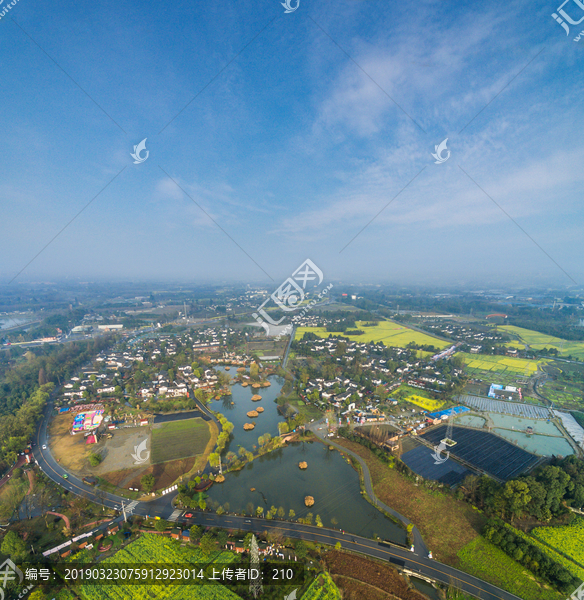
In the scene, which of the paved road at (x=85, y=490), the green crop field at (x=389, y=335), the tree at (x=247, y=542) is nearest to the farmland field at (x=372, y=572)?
the tree at (x=247, y=542)

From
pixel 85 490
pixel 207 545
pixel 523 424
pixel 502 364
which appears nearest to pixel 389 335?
pixel 502 364

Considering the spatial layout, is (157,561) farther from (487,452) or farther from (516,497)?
(487,452)

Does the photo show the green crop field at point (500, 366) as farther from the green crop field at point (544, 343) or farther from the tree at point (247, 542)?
the tree at point (247, 542)

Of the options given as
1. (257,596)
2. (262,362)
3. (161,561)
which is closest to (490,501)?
(257,596)

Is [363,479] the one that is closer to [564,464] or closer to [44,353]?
[564,464]

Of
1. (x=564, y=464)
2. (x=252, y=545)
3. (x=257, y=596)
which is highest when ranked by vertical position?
(x=564, y=464)
